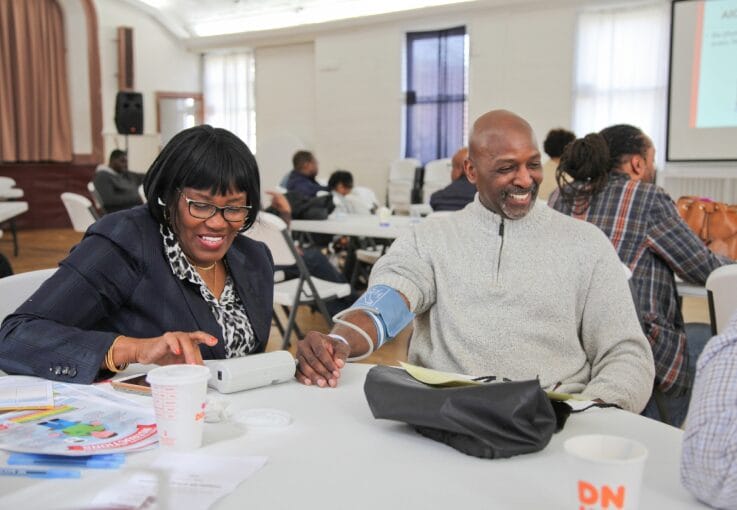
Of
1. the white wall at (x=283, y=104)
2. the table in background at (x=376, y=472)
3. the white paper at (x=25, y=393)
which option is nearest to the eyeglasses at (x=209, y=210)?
the white paper at (x=25, y=393)

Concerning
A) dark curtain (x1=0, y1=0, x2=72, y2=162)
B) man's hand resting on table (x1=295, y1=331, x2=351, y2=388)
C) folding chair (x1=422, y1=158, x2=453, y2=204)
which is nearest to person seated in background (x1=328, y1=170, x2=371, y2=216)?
folding chair (x1=422, y1=158, x2=453, y2=204)

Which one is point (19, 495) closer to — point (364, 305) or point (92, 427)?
point (92, 427)

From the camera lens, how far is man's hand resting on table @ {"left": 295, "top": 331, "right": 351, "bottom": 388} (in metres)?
1.59

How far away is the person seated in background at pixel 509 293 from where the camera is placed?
1.90m

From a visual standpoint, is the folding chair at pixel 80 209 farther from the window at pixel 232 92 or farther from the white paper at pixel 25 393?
the window at pixel 232 92

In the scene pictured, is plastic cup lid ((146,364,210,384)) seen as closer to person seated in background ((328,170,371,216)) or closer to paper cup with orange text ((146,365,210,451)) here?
paper cup with orange text ((146,365,210,451))

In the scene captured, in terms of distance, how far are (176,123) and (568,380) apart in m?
Answer: 13.7

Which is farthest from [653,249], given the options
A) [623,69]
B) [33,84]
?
[33,84]

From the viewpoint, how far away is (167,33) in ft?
47.1

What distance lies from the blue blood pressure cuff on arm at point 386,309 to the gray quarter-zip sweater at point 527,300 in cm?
3

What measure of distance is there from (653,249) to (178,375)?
6.85ft

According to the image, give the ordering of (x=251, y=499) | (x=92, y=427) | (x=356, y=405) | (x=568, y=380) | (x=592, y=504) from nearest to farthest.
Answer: (x=592, y=504)
(x=251, y=499)
(x=92, y=427)
(x=356, y=405)
(x=568, y=380)

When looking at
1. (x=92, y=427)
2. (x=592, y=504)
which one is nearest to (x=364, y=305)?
(x=92, y=427)

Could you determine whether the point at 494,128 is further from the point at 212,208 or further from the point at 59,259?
the point at 59,259
